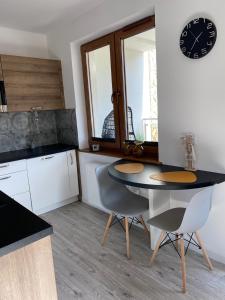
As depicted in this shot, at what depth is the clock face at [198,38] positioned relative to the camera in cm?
178

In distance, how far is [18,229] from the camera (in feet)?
3.12

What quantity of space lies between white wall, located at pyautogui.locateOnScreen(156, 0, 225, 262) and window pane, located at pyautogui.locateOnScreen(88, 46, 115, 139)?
90 centimetres

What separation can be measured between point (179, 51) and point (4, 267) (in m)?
1.97

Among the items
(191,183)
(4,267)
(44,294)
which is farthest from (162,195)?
(4,267)

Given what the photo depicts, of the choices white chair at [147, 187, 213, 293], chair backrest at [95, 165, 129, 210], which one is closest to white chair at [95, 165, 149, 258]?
chair backrest at [95, 165, 129, 210]

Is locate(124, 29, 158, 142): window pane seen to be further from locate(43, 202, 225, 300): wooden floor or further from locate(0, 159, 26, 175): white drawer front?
locate(0, 159, 26, 175): white drawer front

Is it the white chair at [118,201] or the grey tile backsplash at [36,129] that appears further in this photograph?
the grey tile backsplash at [36,129]

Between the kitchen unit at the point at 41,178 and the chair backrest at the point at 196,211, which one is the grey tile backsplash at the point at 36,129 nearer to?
the kitchen unit at the point at 41,178

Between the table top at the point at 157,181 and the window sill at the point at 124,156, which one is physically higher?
the window sill at the point at 124,156

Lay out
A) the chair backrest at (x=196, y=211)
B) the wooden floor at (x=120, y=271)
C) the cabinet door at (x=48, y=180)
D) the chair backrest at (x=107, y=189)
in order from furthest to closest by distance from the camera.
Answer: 1. the cabinet door at (x=48, y=180)
2. the chair backrest at (x=107, y=189)
3. the wooden floor at (x=120, y=271)
4. the chair backrest at (x=196, y=211)

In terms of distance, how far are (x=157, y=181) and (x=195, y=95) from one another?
31.4 inches

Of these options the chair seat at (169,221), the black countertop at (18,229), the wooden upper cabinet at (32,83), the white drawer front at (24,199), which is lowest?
the white drawer front at (24,199)

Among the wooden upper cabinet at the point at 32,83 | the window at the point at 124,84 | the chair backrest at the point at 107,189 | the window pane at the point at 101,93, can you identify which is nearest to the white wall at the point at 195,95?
the window at the point at 124,84

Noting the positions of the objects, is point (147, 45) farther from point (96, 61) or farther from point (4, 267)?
point (4, 267)
